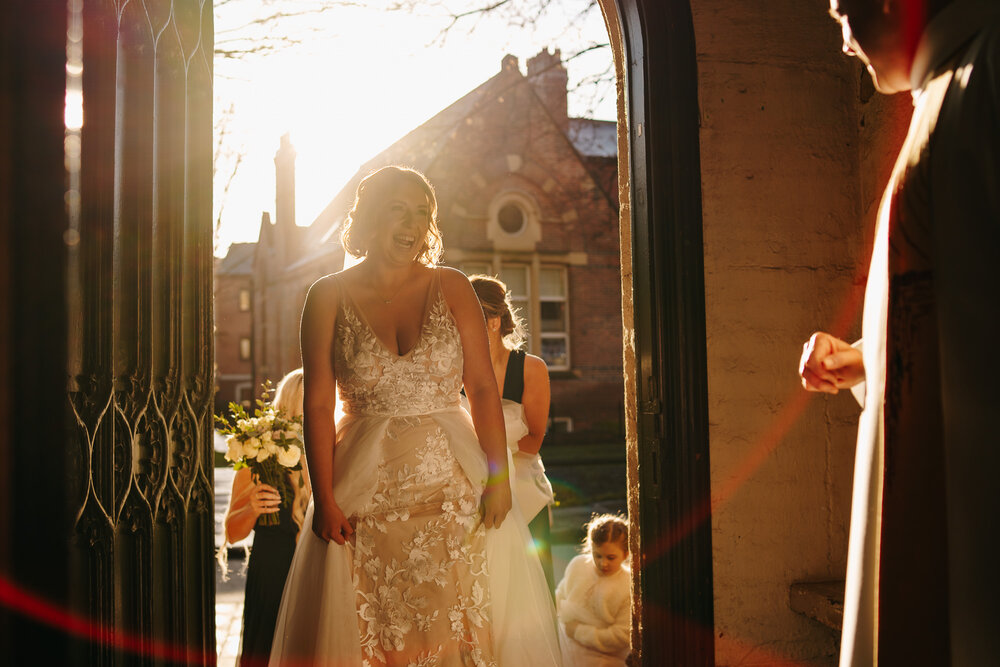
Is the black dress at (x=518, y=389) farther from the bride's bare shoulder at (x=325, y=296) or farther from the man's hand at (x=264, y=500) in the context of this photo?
the bride's bare shoulder at (x=325, y=296)

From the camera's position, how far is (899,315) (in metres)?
1.34

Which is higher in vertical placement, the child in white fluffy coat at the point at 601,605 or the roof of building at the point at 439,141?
the roof of building at the point at 439,141

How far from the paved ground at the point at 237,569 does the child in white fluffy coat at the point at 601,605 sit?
75.7 inches

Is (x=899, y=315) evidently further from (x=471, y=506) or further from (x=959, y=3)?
(x=471, y=506)

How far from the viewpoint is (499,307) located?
4043 millimetres

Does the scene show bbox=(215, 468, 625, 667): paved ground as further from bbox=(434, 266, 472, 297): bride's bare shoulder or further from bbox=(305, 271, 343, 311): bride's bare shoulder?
bbox=(434, 266, 472, 297): bride's bare shoulder

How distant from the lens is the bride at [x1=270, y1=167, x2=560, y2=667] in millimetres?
2682

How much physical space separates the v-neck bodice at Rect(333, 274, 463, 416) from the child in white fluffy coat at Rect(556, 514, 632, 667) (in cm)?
185

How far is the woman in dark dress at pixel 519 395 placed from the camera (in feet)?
13.1

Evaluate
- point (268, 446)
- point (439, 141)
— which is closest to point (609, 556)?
point (268, 446)

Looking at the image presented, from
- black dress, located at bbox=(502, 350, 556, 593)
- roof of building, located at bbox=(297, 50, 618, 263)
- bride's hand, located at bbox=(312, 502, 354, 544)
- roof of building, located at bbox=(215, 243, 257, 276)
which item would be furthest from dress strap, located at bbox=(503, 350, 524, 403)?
roof of building, located at bbox=(215, 243, 257, 276)

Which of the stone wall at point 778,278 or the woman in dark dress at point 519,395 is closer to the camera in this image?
the stone wall at point 778,278

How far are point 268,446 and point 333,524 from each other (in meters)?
1.22

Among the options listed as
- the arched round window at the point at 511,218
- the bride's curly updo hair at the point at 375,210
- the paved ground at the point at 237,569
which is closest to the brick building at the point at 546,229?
the arched round window at the point at 511,218
